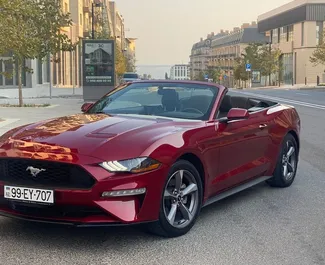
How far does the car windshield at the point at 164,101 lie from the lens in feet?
19.8

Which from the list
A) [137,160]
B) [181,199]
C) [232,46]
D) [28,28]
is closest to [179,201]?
[181,199]

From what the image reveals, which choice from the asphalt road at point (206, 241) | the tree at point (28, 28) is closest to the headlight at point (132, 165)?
the asphalt road at point (206, 241)

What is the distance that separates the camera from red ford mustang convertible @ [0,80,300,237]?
4.53 metres

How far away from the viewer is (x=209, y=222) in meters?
5.63

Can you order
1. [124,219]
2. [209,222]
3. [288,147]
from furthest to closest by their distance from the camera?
[288,147], [209,222], [124,219]

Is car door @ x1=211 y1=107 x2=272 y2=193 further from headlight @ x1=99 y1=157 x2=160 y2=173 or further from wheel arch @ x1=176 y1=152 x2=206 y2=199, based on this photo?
headlight @ x1=99 y1=157 x2=160 y2=173

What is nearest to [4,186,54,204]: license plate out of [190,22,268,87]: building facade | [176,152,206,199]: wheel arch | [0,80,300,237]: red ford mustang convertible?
[0,80,300,237]: red ford mustang convertible

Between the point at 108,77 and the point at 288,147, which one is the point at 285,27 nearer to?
the point at 108,77

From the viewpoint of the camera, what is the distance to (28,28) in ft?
58.6

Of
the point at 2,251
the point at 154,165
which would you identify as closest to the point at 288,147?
the point at 154,165

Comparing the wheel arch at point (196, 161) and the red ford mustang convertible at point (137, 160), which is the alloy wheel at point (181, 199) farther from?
the wheel arch at point (196, 161)

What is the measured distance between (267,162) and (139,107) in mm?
1821

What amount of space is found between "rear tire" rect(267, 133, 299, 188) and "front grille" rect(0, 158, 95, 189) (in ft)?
11.3

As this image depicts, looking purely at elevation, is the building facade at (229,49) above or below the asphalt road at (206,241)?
above
